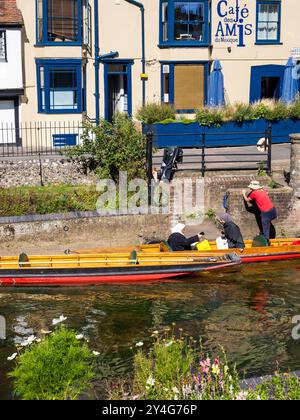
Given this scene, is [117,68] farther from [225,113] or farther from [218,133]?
[218,133]

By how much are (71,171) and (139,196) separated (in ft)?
9.64

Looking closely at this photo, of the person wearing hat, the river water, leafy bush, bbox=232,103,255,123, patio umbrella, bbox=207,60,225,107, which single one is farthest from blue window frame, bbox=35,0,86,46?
the river water

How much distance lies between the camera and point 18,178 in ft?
75.7

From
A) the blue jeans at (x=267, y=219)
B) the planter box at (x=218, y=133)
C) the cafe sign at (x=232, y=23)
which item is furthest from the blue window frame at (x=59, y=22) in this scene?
the blue jeans at (x=267, y=219)

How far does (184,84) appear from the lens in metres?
30.0

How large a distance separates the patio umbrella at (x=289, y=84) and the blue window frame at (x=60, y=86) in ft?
26.1

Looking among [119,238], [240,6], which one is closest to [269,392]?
[119,238]

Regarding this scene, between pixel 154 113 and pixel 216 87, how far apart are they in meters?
3.69

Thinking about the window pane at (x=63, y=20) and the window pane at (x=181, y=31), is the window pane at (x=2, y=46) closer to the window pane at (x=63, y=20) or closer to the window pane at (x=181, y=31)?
the window pane at (x=63, y=20)

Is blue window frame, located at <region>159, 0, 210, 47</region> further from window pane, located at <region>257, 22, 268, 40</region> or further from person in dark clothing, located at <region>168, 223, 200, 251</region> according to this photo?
person in dark clothing, located at <region>168, 223, 200, 251</region>

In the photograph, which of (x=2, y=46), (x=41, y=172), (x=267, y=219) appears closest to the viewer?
(x=267, y=219)

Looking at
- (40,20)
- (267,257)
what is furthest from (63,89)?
(267,257)

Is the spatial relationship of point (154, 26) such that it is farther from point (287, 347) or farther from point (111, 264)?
point (287, 347)
